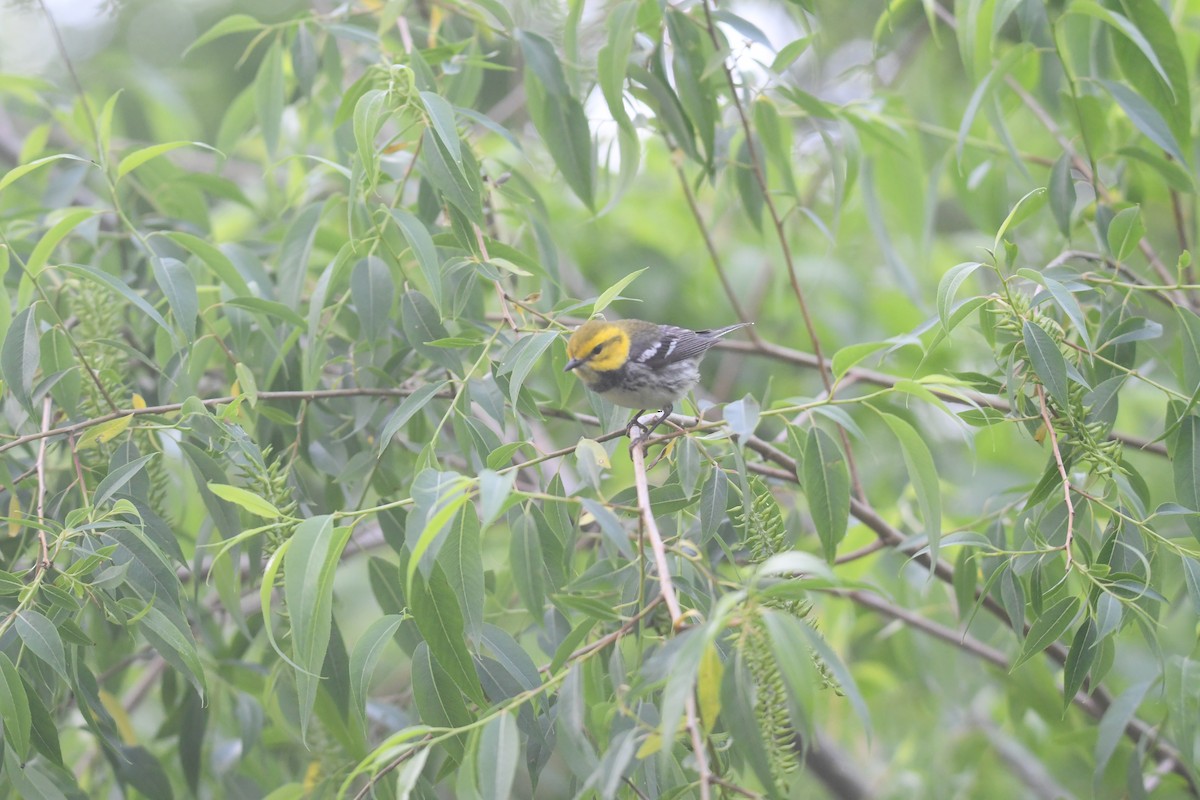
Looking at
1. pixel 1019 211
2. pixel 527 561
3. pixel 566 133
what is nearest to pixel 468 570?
pixel 527 561

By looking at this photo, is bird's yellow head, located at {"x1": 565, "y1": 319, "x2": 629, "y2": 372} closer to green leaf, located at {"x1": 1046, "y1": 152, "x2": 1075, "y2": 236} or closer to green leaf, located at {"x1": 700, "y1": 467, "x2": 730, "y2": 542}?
green leaf, located at {"x1": 700, "y1": 467, "x2": 730, "y2": 542}

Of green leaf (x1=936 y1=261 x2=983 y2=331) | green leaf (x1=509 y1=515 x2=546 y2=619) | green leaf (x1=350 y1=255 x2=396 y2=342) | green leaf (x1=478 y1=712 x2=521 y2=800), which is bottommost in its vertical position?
green leaf (x1=478 y1=712 x2=521 y2=800)

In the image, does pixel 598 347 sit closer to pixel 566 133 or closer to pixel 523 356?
pixel 566 133

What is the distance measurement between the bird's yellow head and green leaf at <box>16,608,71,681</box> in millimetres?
1325

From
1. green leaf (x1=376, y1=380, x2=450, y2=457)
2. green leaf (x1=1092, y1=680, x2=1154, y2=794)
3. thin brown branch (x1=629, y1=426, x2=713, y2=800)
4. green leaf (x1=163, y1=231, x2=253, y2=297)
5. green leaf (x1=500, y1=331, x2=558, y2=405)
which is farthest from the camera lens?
green leaf (x1=163, y1=231, x2=253, y2=297)

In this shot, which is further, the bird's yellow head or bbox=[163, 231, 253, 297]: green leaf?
the bird's yellow head

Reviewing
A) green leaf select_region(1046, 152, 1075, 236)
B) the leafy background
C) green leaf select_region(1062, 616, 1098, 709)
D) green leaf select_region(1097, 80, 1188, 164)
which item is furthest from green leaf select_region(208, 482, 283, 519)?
green leaf select_region(1097, 80, 1188, 164)

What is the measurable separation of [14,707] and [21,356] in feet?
2.20

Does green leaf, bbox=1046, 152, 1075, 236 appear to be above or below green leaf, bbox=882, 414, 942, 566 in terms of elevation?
above

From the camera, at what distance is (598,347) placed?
2650 millimetres

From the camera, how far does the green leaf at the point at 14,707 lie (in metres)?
1.50

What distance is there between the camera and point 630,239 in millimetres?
4543

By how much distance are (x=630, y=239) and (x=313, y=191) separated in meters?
1.59

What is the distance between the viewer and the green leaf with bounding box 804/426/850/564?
1729mm
